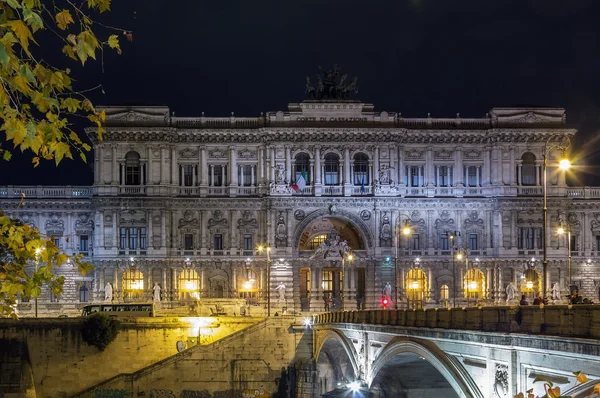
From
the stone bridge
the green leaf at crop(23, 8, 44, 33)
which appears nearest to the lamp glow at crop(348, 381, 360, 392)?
the stone bridge

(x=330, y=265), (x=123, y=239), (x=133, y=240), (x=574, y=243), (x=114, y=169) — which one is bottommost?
(x=330, y=265)

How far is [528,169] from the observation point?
88250 millimetres

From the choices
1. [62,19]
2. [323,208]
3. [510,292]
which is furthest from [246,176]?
[62,19]

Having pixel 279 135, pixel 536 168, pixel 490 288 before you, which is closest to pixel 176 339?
pixel 279 135

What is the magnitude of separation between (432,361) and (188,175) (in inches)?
2383

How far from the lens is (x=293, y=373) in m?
69.7

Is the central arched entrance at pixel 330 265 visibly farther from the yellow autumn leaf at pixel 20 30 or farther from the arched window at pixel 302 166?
the yellow autumn leaf at pixel 20 30

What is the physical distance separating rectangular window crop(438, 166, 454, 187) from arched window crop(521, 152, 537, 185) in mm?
7014

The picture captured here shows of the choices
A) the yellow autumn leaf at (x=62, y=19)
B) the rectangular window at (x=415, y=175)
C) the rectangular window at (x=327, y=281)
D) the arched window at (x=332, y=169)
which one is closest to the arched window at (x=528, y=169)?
the rectangular window at (x=415, y=175)

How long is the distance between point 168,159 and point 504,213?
33.4m

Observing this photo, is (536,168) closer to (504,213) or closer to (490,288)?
(504,213)

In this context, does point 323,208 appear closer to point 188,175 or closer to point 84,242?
point 188,175

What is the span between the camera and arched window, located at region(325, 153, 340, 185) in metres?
87.2

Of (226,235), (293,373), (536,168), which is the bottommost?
(293,373)
